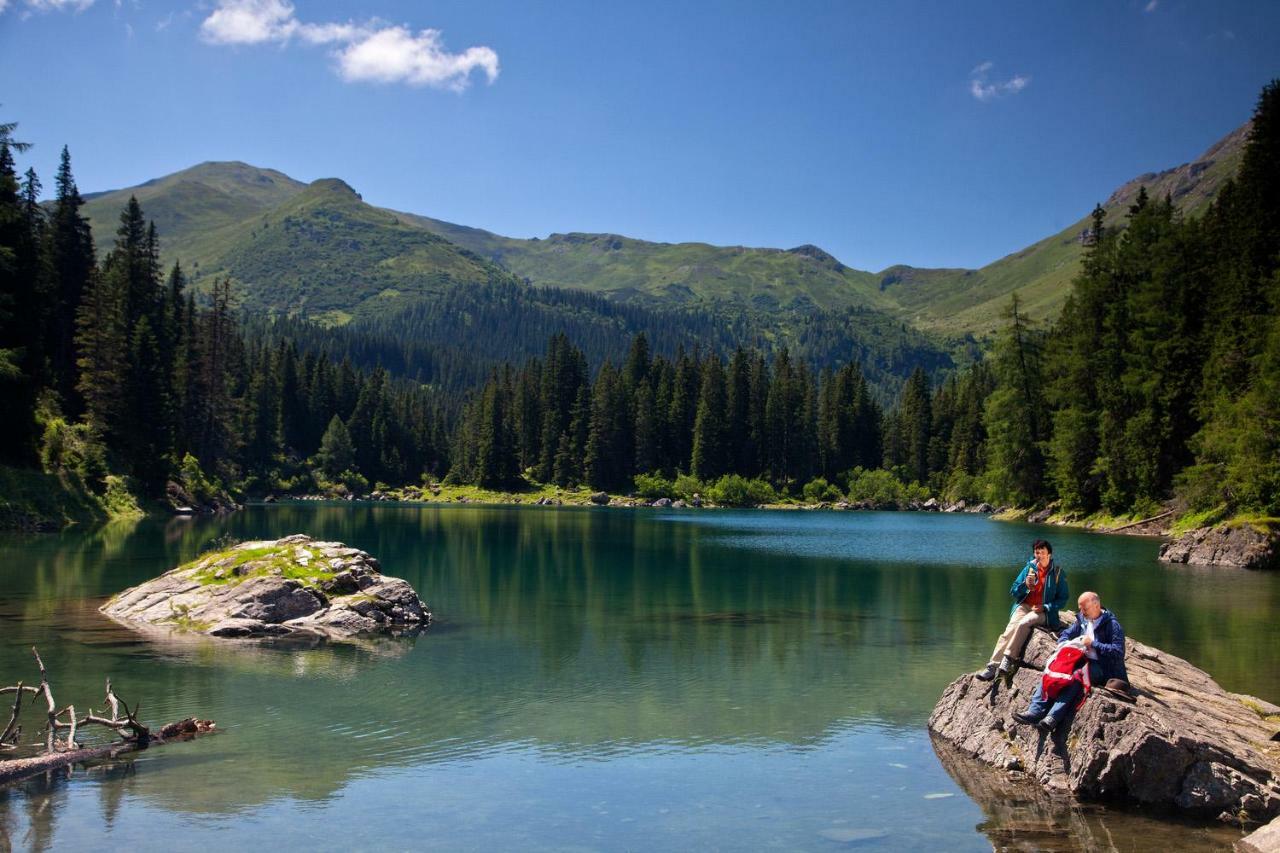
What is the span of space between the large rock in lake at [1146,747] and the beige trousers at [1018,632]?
21cm

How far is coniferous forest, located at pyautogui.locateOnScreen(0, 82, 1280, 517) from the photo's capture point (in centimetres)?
6162

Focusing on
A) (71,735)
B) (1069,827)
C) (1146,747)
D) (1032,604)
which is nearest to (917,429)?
(1032,604)

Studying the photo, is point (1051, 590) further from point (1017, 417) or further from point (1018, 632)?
point (1017, 417)

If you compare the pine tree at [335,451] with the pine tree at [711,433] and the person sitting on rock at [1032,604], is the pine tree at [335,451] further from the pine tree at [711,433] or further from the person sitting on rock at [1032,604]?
the person sitting on rock at [1032,604]

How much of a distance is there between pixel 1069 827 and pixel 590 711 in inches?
413

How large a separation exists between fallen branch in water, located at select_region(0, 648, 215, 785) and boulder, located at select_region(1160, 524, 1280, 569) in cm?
5097

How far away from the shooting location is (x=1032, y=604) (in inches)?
696

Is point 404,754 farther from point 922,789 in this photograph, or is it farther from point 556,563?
point 556,563

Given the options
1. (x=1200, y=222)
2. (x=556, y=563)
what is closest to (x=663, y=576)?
(x=556, y=563)

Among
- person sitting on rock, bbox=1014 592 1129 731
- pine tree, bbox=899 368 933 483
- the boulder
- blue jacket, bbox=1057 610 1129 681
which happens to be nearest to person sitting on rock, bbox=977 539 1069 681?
person sitting on rock, bbox=1014 592 1129 731

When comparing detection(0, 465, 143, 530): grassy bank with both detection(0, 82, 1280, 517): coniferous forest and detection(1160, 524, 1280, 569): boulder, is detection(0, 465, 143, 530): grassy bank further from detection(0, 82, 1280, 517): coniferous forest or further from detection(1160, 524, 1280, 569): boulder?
detection(1160, 524, 1280, 569): boulder

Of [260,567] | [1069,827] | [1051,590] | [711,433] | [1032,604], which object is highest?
[711,433]

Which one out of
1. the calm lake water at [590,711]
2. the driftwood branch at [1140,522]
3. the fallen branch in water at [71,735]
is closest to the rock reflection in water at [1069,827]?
the calm lake water at [590,711]

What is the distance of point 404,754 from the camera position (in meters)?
17.6
